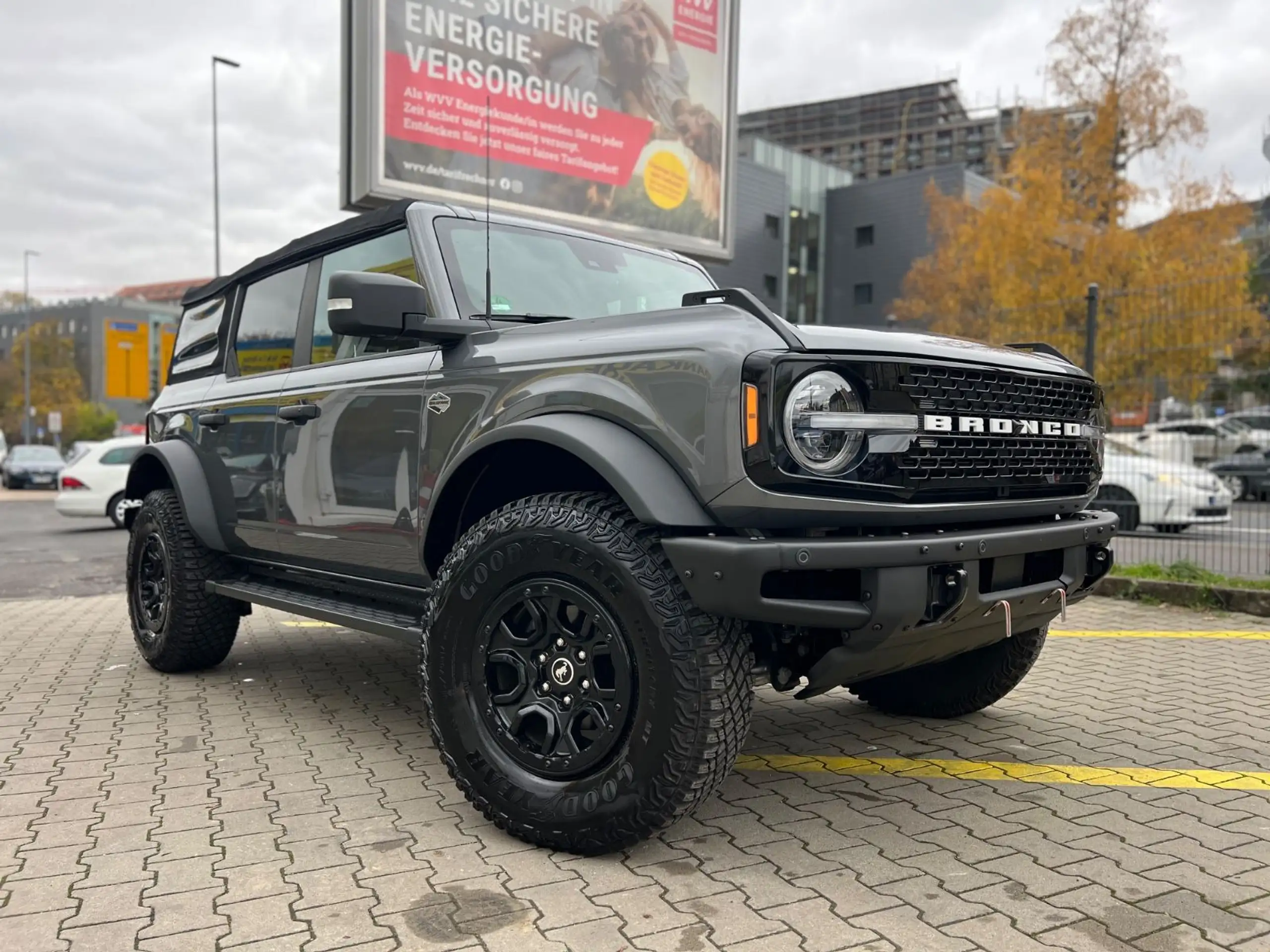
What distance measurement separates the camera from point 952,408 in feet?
8.95

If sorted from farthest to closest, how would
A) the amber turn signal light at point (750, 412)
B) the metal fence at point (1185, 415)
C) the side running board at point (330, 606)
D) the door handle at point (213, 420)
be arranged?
the metal fence at point (1185, 415), the door handle at point (213, 420), the side running board at point (330, 606), the amber turn signal light at point (750, 412)

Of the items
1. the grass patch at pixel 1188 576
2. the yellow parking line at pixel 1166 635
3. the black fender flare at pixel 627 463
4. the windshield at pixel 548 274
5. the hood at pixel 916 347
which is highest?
the windshield at pixel 548 274

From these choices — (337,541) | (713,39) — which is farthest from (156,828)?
(713,39)

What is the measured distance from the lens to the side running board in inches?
134

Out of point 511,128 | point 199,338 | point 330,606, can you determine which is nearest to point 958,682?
point 330,606

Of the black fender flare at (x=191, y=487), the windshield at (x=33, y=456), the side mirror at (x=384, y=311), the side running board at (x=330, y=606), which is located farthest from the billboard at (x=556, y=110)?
the windshield at (x=33, y=456)

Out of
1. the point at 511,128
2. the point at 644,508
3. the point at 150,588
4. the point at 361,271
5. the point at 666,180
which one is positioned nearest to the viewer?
the point at 644,508

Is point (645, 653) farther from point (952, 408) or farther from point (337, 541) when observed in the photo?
point (337, 541)

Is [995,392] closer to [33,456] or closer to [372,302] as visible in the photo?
[372,302]

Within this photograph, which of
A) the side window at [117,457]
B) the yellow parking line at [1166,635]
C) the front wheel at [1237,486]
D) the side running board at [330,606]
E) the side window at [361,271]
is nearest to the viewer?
the side running board at [330,606]

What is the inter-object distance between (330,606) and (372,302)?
53.8 inches

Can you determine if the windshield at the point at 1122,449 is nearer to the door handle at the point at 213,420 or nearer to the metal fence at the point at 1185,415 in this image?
the metal fence at the point at 1185,415

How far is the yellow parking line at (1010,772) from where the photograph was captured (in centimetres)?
341

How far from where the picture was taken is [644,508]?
2.58 m
